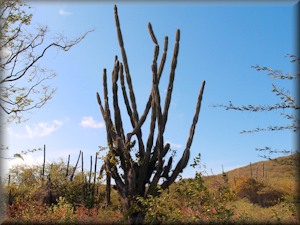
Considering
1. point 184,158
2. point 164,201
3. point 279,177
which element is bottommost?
point 164,201

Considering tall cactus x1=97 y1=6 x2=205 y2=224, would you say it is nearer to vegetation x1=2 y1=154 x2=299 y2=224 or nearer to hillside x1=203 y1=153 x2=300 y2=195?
vegetation x1=2 y1=154 x2=299 y2=224

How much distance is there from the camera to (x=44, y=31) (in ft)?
38.0

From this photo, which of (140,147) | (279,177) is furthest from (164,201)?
(279,177)

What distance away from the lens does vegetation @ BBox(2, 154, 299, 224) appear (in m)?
6.27

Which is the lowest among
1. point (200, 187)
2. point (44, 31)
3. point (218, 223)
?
point (218, 223)

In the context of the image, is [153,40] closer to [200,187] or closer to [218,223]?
[200,187]

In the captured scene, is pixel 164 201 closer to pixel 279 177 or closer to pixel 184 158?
pixel 184 158

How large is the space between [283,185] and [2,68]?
1310 centimetres

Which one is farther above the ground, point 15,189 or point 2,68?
point 2,68

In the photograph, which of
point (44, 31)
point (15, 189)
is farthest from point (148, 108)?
point (15, 189)

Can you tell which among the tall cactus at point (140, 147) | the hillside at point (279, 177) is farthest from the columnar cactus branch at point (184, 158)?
the hillside at point (279, 177)

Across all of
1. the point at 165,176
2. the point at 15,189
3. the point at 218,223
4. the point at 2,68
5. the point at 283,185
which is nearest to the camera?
the point at 218,223

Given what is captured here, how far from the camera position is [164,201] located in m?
6.28

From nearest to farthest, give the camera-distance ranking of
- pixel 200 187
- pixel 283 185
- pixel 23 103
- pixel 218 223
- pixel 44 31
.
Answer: pixel 218 223, pixel 200 187, pixel 23 103, pixel 44 31, pixel 283 185
